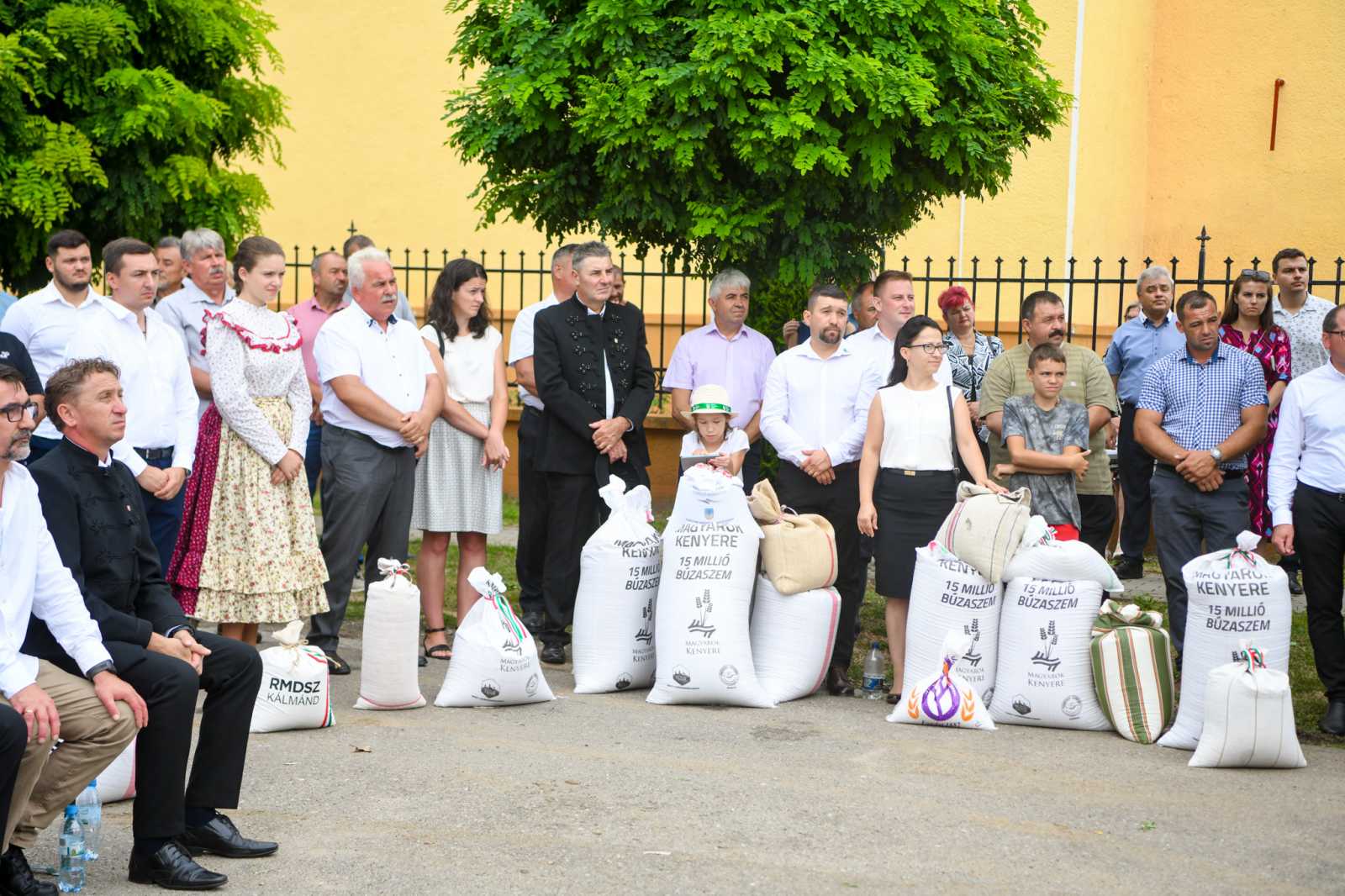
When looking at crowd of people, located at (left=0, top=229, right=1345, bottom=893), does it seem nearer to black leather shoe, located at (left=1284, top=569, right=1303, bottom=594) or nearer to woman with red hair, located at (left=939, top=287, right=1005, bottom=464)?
woman with red hair, located at (left=939, top=287, right=1005, bottom=464)

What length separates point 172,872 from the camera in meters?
4.44

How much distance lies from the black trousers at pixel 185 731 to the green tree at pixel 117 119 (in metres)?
6.12

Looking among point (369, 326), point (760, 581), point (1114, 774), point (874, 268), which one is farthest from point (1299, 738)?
point (369, 326)

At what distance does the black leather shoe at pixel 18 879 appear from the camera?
4.28 m

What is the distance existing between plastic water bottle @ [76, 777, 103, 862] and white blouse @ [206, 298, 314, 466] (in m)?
2.37

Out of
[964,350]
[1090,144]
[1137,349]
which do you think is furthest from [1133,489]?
[1090,144]

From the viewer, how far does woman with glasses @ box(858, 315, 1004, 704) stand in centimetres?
695

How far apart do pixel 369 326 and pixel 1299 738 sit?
14.9ft

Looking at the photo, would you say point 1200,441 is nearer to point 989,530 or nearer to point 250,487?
point 989,530

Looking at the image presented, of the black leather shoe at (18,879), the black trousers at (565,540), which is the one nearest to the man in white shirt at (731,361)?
the black trousers at (565,540)

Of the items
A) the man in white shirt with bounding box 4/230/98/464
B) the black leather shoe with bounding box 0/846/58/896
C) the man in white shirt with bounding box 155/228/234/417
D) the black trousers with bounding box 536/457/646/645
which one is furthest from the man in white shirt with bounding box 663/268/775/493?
the black leather shoe with bounding box 0/846/58/896

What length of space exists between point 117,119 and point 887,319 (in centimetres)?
563

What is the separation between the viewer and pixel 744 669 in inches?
267

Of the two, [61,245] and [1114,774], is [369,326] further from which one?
[1114,774]
